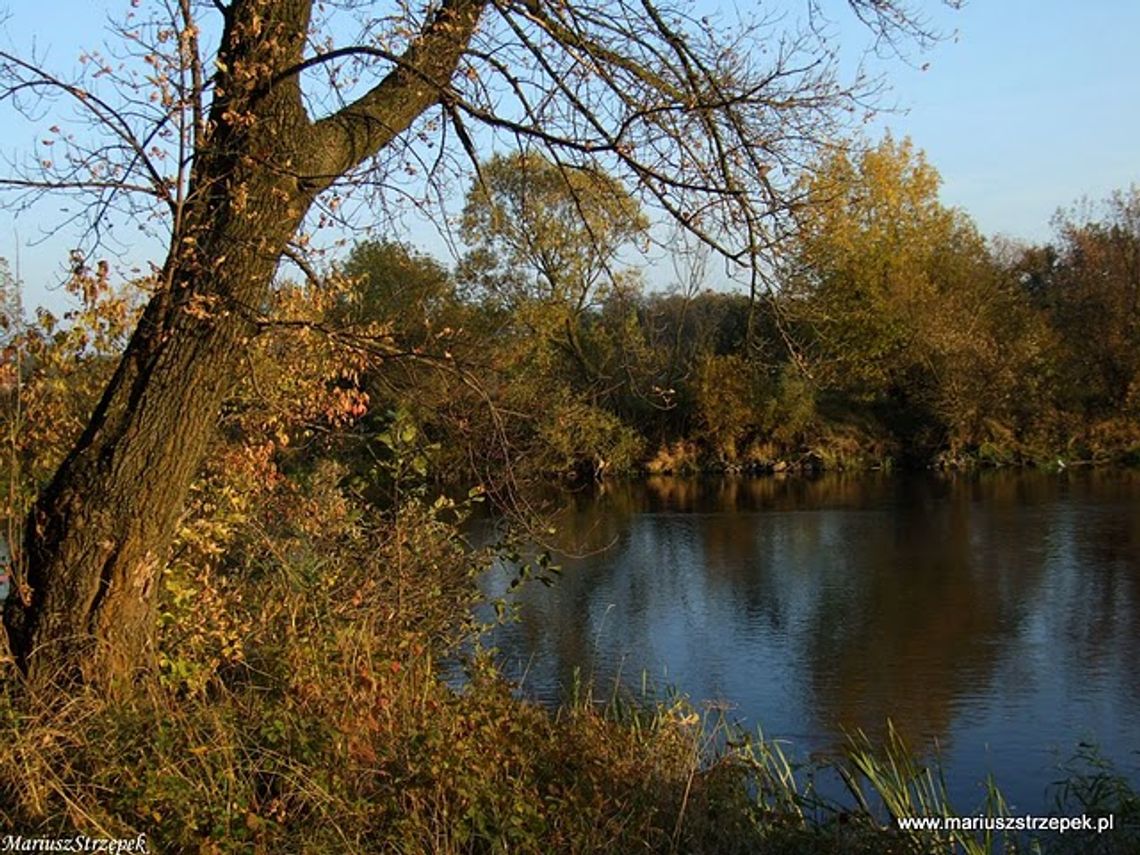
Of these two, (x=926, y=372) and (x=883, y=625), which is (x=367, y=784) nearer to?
(x=883, y=625)

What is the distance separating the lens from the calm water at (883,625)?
9.10 metres

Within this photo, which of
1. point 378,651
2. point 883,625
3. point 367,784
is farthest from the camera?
point 883,625

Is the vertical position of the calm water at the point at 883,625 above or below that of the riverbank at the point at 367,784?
below

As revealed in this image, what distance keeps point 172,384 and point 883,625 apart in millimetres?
9632

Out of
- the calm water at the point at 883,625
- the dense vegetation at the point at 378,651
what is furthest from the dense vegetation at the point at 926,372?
the dense vegetation at the point at 378,651

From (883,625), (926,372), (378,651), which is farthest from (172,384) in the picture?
(926,372)

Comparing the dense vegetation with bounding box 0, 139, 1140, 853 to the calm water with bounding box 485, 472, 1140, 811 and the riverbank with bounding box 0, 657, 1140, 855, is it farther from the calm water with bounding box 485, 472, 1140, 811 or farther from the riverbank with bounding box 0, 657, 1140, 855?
the calm water with bounding box 485, 472, 1140, 811

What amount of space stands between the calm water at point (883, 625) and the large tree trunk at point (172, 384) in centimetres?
317

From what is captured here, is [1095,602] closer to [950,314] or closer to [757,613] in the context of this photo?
[757,613]

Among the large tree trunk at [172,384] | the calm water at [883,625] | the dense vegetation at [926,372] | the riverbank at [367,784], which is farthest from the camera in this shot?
the dense vegetation at [926,372]

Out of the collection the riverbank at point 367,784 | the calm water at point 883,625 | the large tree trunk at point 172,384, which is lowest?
the calm water at point 883,625

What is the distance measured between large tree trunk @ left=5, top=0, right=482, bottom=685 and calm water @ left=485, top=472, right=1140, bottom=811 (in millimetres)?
3165

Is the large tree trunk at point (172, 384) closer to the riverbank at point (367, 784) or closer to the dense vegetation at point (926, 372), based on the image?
the riverbank at point (367, 784)

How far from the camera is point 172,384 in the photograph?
457 centimetres
